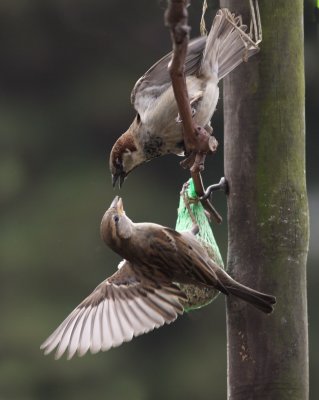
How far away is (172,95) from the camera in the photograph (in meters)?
3.88

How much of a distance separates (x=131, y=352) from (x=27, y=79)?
5.89 feet

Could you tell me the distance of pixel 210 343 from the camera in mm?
6656

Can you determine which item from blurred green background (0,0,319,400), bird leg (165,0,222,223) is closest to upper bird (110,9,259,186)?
bird leg (165,0,222,223)

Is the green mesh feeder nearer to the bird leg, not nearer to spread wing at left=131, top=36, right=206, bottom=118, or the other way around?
spread wing at left=131, top=36, right=206, bottom=118

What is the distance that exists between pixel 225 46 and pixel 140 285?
0.75 meters

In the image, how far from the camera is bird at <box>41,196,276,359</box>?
3.39 meters

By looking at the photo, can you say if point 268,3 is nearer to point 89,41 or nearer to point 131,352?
point 131,352

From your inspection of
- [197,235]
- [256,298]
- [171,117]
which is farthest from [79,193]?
[256,298]

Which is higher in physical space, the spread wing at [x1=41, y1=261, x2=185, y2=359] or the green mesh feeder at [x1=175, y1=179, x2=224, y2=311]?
the green mesh feeder at [x1=175, y1=179, x2=224, y2=311]

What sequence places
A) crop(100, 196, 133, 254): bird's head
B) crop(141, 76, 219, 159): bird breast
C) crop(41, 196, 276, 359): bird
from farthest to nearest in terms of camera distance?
1. crop(141, 76, 219, 159): bird breast
2. crop(100, 196, 133, 254): bird's head
3. crop(41, 196, 276, 359): bird

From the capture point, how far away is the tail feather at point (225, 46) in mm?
3472

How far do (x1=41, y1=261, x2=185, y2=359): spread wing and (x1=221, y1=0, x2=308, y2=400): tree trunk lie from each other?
0.61 ft

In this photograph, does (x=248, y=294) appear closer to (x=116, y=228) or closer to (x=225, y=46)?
(x=116, y=228)

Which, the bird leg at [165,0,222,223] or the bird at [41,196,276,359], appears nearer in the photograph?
the bird leg at [165,0,222,223]
